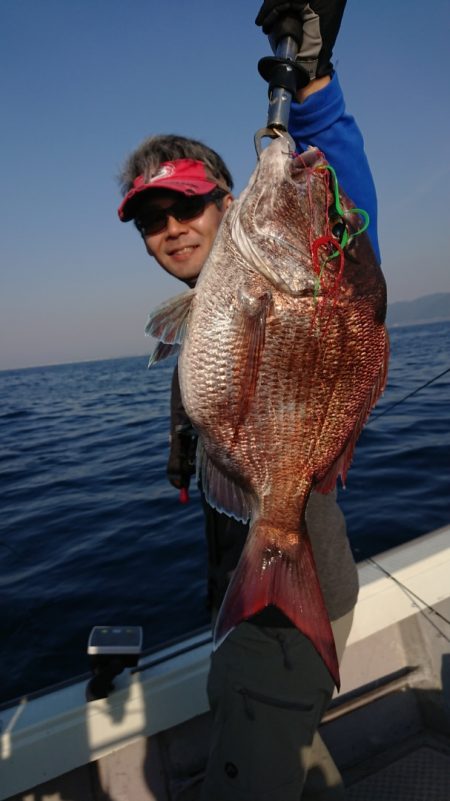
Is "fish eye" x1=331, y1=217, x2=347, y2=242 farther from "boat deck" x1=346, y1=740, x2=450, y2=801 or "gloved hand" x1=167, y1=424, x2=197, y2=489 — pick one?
"boat deck" x1=346, y1=740, x2=450, y2=801

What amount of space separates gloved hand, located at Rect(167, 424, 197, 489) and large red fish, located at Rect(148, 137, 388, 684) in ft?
3.21

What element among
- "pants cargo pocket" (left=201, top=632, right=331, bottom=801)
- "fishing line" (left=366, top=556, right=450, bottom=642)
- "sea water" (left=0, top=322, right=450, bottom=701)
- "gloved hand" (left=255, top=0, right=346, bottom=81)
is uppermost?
"gloved hand" (left=255, top=0, right=346, bottom=81)

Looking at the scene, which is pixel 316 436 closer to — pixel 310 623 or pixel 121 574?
pixel 310 623

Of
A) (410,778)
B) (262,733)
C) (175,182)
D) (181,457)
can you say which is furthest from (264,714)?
(175,182)

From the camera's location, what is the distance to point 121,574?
5387mm

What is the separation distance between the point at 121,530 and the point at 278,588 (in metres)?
5.35

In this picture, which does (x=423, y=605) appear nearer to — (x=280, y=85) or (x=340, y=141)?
(x=340, y=141)

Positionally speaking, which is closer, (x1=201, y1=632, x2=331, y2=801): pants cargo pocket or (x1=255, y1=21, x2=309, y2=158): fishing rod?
(x1=255, y1=21, x2=309, y2=158): fishing rod

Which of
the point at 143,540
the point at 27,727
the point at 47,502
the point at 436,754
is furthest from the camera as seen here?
the point at 47,502

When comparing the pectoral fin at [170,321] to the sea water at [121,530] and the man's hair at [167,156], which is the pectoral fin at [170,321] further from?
the sea water at [121,530]

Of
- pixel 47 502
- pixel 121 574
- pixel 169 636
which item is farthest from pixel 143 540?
pixel 47 502

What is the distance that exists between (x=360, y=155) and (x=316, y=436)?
1083 mm

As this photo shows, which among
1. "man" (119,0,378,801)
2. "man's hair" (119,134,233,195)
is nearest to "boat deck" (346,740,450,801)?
"man" (119,0,378,801)

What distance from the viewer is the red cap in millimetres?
1933
